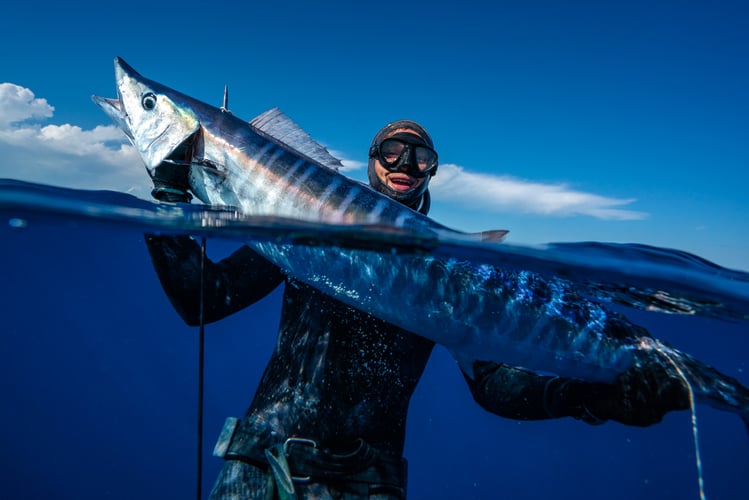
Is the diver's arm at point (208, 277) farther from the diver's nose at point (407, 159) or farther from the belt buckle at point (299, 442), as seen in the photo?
the diver's nose at point (407, 159)

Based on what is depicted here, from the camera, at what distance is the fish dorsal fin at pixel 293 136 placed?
2949 millimetres

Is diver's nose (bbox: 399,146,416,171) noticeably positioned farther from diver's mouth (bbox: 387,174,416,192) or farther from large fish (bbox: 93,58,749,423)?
large fish (bbox: 93,58,749,423)

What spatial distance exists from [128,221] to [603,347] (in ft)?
15.0

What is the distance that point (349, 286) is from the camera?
8.44 feet

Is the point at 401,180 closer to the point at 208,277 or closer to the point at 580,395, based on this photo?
the point at 208,277

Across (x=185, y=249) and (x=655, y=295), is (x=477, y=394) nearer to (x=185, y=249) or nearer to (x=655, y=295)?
(x=185, y=249)

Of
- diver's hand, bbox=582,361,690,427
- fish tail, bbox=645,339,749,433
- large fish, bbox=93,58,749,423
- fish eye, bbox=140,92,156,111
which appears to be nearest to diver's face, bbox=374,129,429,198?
large fish, bbox=93,58,749,423

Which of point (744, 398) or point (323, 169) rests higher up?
point (323, 169)

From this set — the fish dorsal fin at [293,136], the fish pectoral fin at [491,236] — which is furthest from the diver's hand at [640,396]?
the fish dorsal fin at [293,136]

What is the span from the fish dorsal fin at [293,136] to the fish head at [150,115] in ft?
1.70

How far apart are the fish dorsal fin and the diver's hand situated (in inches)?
87.0

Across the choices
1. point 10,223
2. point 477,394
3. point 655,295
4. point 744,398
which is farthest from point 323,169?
point 10,223

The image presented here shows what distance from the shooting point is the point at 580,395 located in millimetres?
2488

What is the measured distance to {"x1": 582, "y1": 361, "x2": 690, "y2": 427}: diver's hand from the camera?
7.55ft
